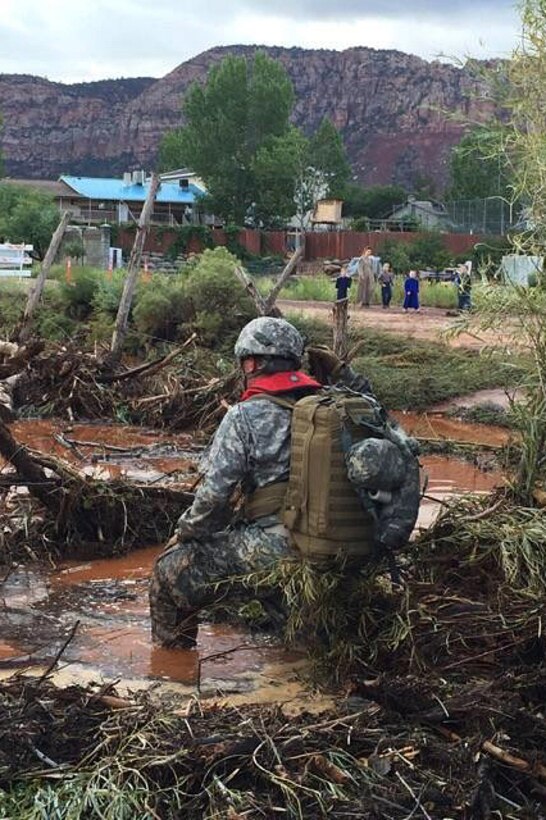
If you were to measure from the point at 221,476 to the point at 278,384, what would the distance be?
52 centimetres

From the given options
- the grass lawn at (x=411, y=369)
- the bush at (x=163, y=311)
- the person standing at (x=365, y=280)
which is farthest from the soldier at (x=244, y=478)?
the person standing at (x=365, y=280)

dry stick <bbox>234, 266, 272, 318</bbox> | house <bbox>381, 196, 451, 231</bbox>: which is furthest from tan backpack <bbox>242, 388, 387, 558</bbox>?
house <bbox>381, 196, 451, 231</bbox>

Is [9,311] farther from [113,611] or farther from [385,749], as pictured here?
[385,749]

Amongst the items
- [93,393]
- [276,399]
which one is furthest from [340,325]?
[93,393]

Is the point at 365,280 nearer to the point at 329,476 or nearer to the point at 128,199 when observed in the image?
the point at 329,476

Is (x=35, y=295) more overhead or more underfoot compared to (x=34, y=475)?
more overhead

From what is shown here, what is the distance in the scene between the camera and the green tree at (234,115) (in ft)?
256

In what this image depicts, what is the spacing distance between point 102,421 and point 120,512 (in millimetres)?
5996

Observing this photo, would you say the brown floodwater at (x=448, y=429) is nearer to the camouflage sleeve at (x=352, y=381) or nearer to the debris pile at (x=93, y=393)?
the debris pile at (x=93, y=393)

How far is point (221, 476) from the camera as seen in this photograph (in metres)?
5.28

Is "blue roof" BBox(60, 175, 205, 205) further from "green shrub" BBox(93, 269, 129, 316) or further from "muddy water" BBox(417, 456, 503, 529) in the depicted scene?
"muddy water" BBox(417, 456, 503, 529)

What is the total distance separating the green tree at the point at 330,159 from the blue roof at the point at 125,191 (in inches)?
345

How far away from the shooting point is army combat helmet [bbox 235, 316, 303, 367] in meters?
5.39

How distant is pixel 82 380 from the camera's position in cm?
1379
